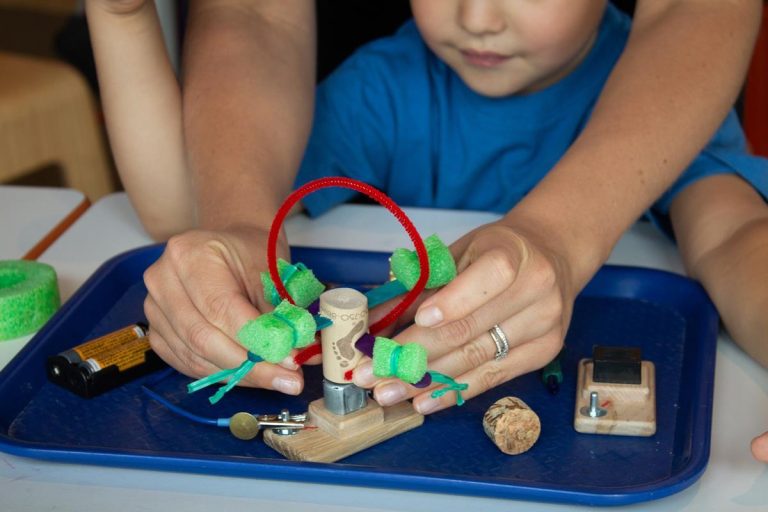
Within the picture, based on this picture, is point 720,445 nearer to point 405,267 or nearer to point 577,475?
point 577,475

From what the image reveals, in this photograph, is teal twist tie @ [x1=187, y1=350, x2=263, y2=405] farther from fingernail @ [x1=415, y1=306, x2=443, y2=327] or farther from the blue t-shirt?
the blue t-shirt

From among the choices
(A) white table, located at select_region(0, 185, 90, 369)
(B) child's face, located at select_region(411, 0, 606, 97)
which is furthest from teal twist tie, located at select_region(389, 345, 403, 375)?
(A) white table, located at select_region(0, 185, 90, 369)

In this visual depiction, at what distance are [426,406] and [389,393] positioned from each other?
3 centimetres

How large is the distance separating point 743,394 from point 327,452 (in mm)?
344

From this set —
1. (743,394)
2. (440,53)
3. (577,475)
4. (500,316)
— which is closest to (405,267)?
(500,316)

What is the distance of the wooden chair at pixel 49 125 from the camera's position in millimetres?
2166

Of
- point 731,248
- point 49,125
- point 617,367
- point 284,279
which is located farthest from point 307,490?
point 49,125

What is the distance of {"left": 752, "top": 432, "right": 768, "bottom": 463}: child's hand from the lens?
0.77 meters

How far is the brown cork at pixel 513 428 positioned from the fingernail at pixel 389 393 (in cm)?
7

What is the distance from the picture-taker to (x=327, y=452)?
0.78 metres

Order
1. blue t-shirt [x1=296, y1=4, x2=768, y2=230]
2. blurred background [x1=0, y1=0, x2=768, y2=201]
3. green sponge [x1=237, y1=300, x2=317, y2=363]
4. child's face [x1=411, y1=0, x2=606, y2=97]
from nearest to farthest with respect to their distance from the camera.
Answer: green sponge [x1=237, y1=300, x2=317, y2=363]
child's face [x1=411, y1=0, x2=606, y2=97]
blue t-shirt [x1=296, y1=4, x2=768, y2=230]
blurred background [x1=0, y1=0, x2=768, y2=201]

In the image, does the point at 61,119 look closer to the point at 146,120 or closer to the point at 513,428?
the point at 146,120

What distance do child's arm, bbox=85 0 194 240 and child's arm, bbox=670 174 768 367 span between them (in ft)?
1.68

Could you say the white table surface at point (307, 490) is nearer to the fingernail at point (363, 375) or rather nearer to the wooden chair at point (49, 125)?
the fingernail at point (363, 375)
